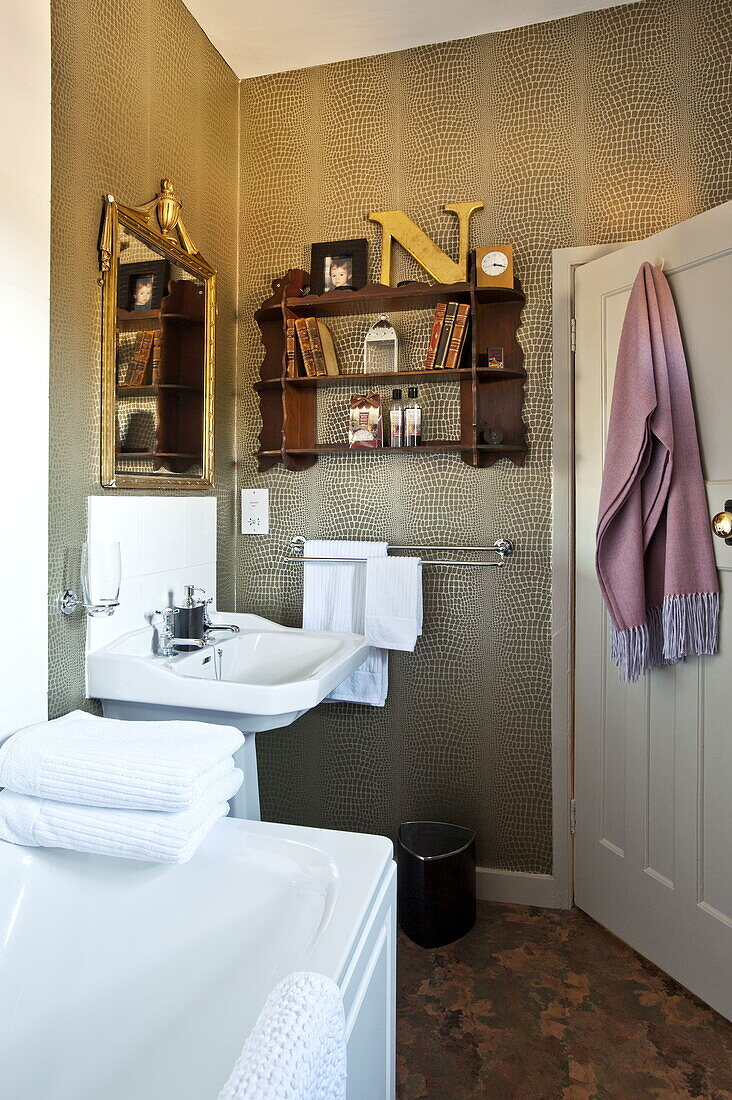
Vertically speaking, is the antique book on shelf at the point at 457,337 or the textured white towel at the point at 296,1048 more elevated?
the antique book on shelf at the point at 457,337

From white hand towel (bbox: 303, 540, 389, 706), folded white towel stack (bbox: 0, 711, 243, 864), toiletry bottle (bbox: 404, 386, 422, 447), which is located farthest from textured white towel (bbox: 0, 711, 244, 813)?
toiletry bottle (bbox: 404, 386, 422, 447)

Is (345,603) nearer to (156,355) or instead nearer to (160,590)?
(160,590)

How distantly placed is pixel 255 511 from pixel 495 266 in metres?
1.13

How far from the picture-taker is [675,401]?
6.22ft

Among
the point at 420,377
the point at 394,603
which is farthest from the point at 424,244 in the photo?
the point at 394,603

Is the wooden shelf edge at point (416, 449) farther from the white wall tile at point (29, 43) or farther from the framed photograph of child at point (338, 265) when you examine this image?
the white wall tile at point (29, 43)

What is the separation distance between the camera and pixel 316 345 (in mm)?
2348

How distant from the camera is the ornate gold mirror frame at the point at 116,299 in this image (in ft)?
5.88

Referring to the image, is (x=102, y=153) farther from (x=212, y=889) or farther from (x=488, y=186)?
(x=212, y=889)

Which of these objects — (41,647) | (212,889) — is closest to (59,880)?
(212,889)

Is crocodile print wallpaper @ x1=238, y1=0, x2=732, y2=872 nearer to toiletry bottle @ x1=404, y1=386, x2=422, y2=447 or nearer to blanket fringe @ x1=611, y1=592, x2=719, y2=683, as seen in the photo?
toiletry bottle @ x1=404, y1=386, x2=422, y2=447

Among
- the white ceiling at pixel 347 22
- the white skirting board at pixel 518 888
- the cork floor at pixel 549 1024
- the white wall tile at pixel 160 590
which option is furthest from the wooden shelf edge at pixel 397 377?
the cork floor at pixel 549 1024

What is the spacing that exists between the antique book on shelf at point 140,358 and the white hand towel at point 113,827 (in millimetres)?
1080

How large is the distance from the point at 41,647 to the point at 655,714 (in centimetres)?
160
